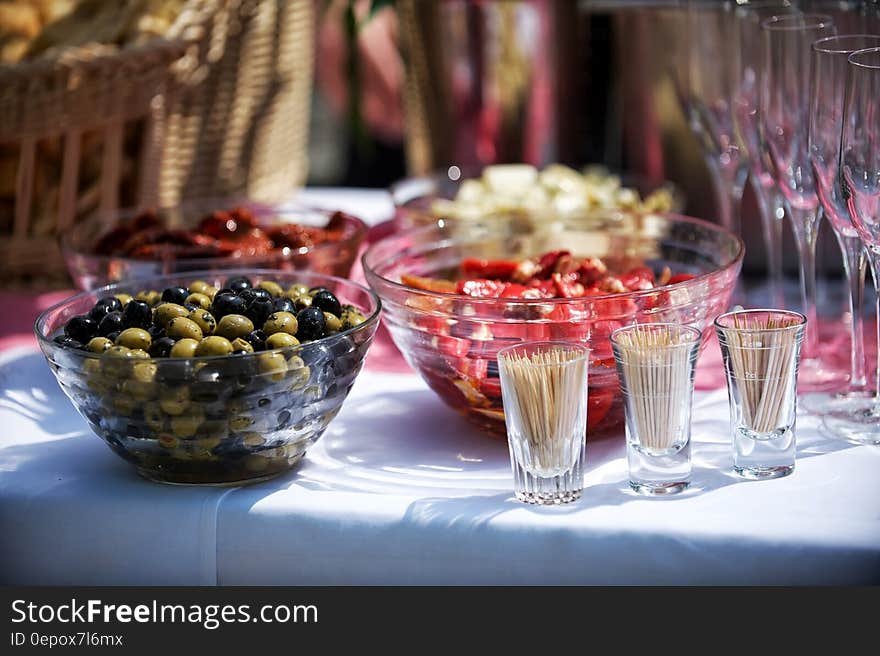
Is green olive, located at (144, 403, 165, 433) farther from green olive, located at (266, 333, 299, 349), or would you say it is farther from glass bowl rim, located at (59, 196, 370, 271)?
glass bowl rim, located at (59, 196, 370, 271)

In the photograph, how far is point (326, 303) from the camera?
31.3 inches

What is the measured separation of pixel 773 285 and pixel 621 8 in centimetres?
44

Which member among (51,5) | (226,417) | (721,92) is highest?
(51,5)

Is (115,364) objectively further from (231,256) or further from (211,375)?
(231,256)

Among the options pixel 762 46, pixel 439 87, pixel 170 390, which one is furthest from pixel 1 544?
pixel 439 87

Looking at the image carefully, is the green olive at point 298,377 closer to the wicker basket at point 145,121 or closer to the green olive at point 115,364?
the green olive at point 115,364

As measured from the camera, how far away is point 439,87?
1.61 m

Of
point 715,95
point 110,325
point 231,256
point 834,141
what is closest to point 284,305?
point 110,325

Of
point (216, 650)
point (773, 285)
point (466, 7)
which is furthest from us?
point (466, 7)

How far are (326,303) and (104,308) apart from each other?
0.16m

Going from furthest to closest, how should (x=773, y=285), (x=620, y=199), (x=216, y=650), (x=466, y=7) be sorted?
1. (x=466, y=7)
2. (x=620, y=199)
3. (x=773, y=285)
4. (x=216, y=650)

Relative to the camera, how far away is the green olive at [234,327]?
74 cm

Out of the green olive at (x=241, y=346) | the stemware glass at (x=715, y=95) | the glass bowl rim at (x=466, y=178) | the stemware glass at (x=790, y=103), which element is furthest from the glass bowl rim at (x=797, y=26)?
the green olive at (x=241, y=346)

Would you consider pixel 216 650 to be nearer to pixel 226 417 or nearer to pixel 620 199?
pixel 226 417
